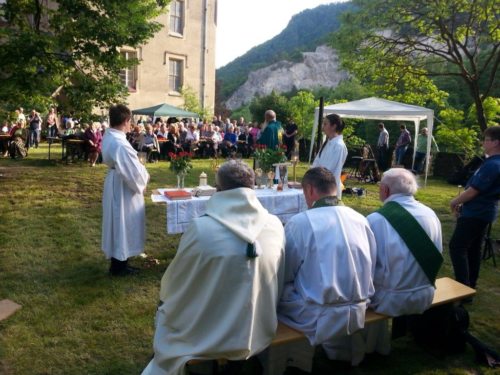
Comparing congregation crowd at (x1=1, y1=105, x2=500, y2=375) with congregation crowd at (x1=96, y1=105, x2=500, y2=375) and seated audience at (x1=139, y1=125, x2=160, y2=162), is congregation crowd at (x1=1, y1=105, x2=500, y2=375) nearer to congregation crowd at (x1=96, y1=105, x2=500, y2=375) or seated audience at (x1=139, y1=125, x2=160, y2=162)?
congregation crowd at (x1=96, y1=105, x2=500, y2=375)

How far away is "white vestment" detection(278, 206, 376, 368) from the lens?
2900mm

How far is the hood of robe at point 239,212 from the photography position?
8.57 feet

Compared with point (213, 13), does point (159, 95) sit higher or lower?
lower

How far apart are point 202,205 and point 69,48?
708cm

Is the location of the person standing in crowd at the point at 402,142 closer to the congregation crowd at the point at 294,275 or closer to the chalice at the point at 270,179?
the chalice at the point at 270,179

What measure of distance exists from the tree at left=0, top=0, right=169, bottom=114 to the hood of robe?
8534 mm

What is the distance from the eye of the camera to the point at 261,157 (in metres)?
6.40

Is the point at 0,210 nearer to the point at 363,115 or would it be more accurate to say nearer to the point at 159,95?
the point at 363,115

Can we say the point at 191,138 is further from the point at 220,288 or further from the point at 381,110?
the point at 220,288

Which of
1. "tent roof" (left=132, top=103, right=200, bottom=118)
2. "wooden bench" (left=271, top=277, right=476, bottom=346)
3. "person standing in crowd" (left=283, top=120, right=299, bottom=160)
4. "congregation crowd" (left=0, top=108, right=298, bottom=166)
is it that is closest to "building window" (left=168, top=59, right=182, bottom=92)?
"tent roof" (left=132, top=103, right=200, bottom=118)

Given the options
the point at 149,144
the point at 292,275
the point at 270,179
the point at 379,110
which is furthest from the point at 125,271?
the point at 149,144

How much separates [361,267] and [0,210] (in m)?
7.38

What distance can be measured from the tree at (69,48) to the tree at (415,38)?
598cm

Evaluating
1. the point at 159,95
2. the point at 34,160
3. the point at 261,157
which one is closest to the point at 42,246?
the point at 261,157
